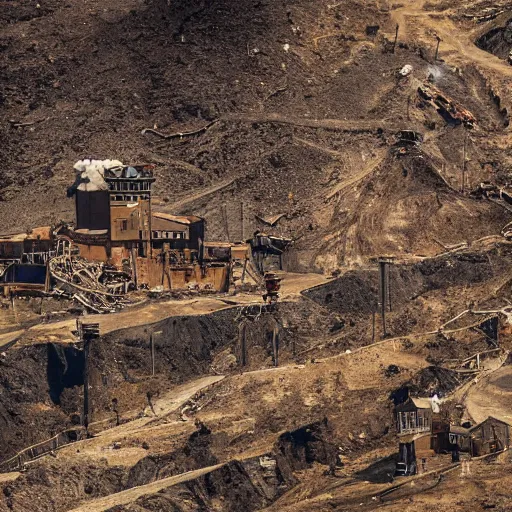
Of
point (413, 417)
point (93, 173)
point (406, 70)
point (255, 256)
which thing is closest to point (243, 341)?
point (255, 256)

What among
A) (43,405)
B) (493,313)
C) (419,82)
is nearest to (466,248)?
(493,313)

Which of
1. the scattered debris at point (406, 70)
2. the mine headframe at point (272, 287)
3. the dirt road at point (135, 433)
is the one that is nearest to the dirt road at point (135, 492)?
the dirt road at point (135, 433)

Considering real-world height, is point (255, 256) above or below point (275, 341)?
above

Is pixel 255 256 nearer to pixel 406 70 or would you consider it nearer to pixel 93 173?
pixel 93 173

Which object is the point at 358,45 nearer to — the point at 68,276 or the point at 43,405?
the point at 68,276

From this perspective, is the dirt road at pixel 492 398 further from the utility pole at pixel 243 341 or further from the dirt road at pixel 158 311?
the utility pole at pixel 243 341
